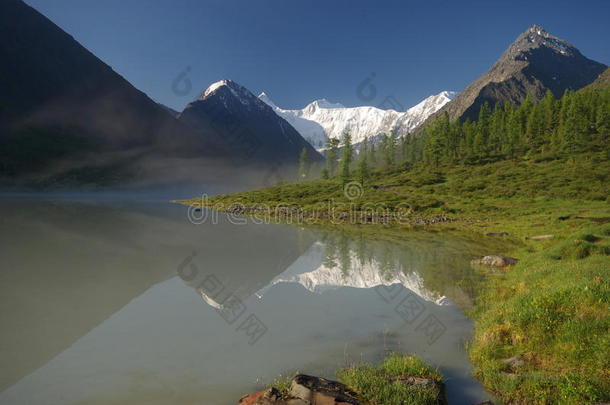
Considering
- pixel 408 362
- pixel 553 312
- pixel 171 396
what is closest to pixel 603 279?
pixel 553 312

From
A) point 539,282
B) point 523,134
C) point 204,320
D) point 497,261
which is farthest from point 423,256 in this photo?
point 523,134

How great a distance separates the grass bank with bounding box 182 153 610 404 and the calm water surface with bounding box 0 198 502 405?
1.11 meters

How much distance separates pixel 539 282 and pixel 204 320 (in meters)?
15.8

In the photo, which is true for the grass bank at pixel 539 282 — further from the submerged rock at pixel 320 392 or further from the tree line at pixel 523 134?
the tree line at pixel 523 134

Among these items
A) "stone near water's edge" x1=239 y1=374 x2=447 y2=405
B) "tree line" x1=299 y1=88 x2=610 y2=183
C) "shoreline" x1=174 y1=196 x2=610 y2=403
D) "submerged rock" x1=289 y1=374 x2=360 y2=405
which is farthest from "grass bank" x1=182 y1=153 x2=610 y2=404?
"tree line" x1=299 y1=88 x2=610 y2=183

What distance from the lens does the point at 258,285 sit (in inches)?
723

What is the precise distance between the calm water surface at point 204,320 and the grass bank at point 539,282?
111 cm

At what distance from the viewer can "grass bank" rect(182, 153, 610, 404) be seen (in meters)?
8.09

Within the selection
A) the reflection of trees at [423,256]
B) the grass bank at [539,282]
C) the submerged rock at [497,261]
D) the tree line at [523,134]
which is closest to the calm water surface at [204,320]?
the reflection of trees at [423,256]

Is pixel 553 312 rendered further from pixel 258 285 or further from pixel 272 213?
pixel 272 213

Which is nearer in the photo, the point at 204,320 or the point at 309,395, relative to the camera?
the point at 309,395

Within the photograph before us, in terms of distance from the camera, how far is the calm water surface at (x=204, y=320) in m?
8.58

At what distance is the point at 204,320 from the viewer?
42.2 feet

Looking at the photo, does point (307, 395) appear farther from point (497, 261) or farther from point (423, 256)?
point (423, 256)
